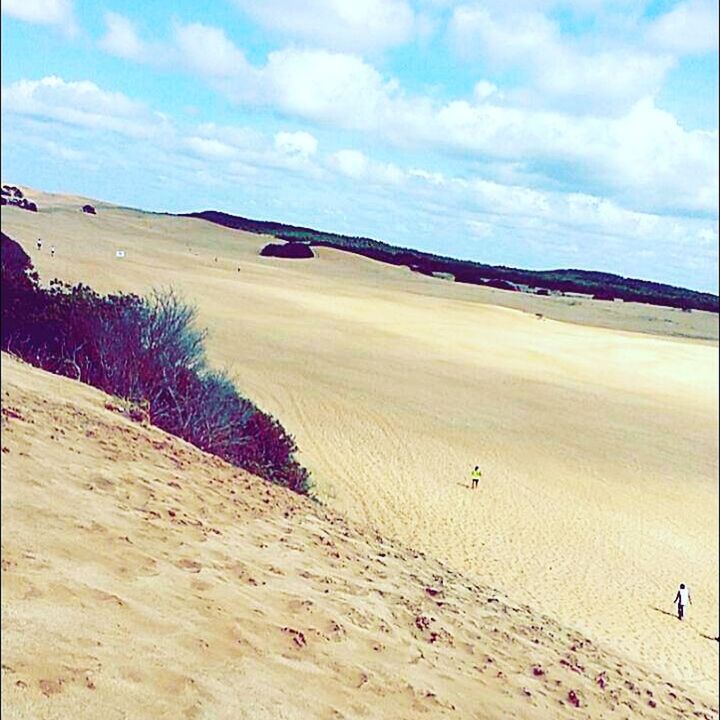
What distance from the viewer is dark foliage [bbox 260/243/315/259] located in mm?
5359

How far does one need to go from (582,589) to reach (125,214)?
11370 millimetres

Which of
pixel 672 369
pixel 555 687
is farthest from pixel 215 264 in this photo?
pixel 672 369

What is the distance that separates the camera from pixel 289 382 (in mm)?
15469

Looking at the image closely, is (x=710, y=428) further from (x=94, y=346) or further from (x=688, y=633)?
(x=94, y=346)

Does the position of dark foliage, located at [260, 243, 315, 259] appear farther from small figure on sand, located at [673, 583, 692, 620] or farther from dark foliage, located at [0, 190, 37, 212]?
small figure on sand, located at [673, 583, 692, 620]

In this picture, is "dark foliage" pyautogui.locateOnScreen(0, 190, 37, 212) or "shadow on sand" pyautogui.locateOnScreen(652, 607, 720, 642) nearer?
"dark foliage" pyautogui.locateOnScreen(0, 190, 37, 212)

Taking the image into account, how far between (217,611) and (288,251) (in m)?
2.04

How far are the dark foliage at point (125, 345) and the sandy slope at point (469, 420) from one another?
0.54ft

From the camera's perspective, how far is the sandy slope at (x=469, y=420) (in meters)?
5.48

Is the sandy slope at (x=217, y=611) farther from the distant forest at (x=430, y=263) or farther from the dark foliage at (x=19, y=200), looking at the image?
the distant forest at (x=430, y=263)

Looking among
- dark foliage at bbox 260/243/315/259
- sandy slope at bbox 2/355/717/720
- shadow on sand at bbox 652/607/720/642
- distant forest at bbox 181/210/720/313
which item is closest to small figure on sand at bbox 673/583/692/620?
shadow on sand at bbox 652/607/720/642

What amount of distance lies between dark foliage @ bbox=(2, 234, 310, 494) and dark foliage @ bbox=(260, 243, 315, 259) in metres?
0.60

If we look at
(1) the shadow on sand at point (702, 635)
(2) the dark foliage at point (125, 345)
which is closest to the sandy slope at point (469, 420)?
(1) the shadow on sand at point (702, 635)

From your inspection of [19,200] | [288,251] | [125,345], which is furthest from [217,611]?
[19,200]
